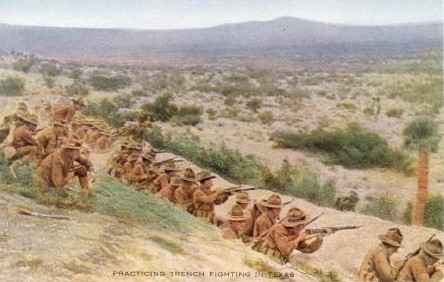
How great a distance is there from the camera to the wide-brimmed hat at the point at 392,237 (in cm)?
652

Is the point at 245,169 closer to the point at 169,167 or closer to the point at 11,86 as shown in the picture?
the point at 169,167

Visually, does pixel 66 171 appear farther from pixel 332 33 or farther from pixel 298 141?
pixel 332 33

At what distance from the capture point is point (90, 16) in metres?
6.84

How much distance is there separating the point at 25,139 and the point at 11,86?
0.42 m

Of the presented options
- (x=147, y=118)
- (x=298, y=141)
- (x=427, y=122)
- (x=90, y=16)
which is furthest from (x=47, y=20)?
(x=427, y=122)

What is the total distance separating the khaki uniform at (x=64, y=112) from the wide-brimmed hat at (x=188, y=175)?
968 millimetres

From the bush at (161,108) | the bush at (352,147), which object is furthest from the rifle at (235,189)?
the bush at (161,108)

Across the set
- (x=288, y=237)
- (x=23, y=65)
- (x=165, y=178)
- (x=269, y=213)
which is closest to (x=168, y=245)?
(x=165, y=178)

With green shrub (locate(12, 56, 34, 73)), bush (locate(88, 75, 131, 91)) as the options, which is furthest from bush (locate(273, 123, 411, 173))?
green shrub (locate(12, 56, 34, 73))

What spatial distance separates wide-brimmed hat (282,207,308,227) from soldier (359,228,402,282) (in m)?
0.53

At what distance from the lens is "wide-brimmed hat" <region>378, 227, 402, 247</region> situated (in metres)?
6.52

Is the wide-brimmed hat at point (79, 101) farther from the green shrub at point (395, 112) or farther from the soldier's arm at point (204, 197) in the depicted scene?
the green shrub at point (395, 112)

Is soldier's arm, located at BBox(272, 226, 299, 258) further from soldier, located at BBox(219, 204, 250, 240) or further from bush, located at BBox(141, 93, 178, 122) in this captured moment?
bush, located at BBox(141, 93, 178, 122)

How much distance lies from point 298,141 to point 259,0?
1083 mm
